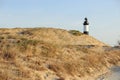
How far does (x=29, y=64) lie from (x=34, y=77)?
125cm

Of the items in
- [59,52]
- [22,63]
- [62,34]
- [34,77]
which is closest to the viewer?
[34,77]

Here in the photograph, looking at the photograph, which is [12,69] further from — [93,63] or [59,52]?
[93,63]

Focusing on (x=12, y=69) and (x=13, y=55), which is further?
(x=13, y=55)

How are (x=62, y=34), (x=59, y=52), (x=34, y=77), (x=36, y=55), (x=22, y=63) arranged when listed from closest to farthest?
1. (x=34, y=77)
2. (x=22, y=63)
3. (x=36, y=55)
4. (x=59, y=52)
5. (x=62, y=34)

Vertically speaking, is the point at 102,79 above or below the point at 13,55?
below

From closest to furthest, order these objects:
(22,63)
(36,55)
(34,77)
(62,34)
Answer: (34,77) < (22,63) < (36,55) < (62,34)

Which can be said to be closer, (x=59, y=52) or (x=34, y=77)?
(x=34, y=77)

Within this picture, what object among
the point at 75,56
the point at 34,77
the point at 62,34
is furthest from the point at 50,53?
the point at 62,34

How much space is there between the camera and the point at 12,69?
1354cm

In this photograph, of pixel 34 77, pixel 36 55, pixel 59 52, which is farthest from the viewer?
pixel 59 52

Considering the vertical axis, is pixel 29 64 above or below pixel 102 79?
above

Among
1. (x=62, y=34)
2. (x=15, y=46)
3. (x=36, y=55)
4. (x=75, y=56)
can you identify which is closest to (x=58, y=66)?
(x=36, y=55)

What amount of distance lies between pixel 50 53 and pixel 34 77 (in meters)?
3.49

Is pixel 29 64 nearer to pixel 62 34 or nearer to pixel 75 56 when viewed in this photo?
pixel 75 56
